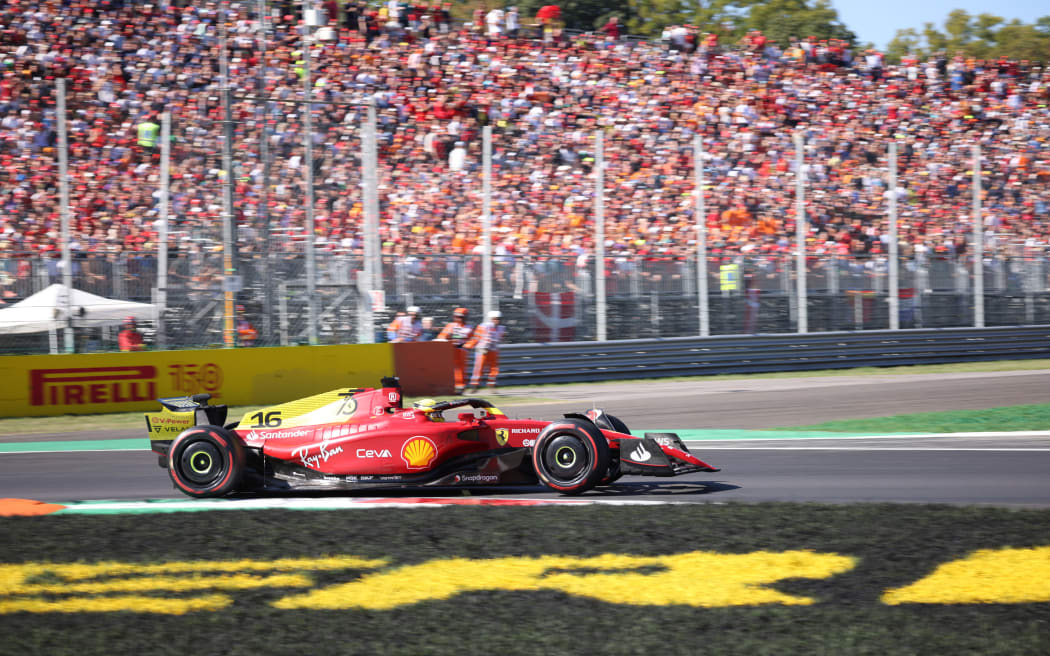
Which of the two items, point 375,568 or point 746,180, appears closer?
point 375,568

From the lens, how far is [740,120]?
2812 centimetres

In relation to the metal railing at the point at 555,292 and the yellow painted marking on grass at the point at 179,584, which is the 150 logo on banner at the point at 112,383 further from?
the yellow painted marking on grass at the point at 179,584

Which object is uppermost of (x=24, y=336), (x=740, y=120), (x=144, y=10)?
(x=144, y=10)

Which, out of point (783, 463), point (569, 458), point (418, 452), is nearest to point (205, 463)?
point (418, 452)

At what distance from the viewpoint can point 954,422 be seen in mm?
14664

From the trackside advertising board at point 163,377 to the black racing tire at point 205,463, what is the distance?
27.0 ft

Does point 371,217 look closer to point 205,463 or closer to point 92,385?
point 92,385

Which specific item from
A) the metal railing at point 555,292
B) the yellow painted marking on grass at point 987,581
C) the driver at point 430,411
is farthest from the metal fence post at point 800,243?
the yellow painted marking on grass at point 987,581

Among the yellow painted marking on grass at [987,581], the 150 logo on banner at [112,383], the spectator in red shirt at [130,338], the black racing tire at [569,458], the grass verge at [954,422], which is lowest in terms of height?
the yellow painted marking on grass at [987,581]

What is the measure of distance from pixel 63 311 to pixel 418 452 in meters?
10.5

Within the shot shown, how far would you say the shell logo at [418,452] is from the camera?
8820 millimetres

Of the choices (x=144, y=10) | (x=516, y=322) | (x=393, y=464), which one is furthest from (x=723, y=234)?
(x=393, y=464)

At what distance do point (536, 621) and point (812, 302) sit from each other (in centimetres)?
1897

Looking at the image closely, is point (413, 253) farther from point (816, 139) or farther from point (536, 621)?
point (536, 621)
